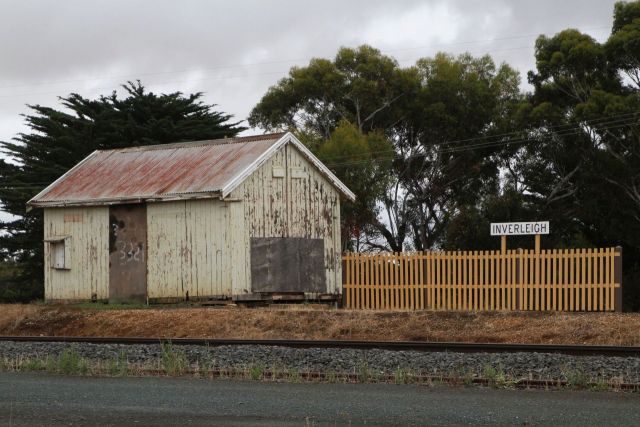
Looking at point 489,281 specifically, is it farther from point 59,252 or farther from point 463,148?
point 463,148

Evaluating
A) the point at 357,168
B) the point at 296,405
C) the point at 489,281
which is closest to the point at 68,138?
the point at 357,168

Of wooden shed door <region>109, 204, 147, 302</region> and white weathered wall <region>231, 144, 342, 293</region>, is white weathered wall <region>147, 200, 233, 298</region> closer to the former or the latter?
wooden shed door <region>109, 204, 147, 302</region>

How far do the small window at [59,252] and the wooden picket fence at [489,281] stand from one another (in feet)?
25.7

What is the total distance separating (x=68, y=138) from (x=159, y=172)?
1422 centimetres

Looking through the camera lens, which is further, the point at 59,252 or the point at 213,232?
the point at 59,252

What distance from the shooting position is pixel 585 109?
41.5 m

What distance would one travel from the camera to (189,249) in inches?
1098

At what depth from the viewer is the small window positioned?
30422mm

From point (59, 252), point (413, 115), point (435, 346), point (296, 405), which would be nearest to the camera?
point (296, 405)

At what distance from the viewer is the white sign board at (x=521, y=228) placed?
2508 centimetres

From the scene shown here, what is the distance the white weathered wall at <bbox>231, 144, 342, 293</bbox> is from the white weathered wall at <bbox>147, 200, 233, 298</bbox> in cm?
51

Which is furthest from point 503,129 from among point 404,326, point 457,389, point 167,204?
point 457,389

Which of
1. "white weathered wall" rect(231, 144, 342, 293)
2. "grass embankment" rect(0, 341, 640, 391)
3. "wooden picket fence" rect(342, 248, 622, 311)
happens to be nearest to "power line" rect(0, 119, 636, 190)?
"white weathered wall" rect(231, 144, 342, 293)

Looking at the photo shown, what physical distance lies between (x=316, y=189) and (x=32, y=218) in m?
16.3
